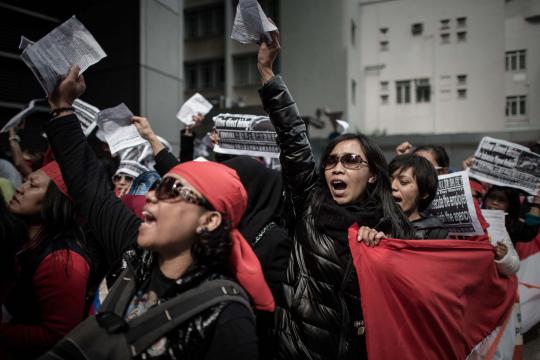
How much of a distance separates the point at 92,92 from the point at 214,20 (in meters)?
21.7

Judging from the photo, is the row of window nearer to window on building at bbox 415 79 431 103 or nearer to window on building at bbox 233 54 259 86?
window on building at bbox 233 54 259 86

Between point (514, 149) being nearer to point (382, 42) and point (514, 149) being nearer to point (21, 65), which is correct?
point (21, 65)

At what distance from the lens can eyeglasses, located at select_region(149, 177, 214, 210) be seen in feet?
4.87

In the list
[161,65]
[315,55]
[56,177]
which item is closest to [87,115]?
[56,177]

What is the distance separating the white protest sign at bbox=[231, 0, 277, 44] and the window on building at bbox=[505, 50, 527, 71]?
25.3 meters

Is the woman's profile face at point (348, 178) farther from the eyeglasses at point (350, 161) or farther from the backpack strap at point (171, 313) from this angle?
the backpack strap at point (171, 313)

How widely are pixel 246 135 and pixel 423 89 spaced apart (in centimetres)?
2467

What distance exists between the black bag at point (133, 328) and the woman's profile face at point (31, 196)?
103 cm

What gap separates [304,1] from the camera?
22.8 m

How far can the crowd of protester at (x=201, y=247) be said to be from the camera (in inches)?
53.0

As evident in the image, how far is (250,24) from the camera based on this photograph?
82.0 inches

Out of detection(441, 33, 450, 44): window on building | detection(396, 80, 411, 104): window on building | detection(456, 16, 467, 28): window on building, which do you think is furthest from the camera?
detection(396, 80, 411, 104): window on building

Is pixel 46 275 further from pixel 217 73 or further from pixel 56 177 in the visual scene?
pixel 217 73

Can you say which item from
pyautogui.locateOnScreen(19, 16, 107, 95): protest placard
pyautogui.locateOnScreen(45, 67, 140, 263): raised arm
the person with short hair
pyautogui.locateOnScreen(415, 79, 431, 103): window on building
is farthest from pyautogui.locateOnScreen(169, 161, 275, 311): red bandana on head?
pyautogui.locateOnScreen(415, 79, 431, 103): window on building
